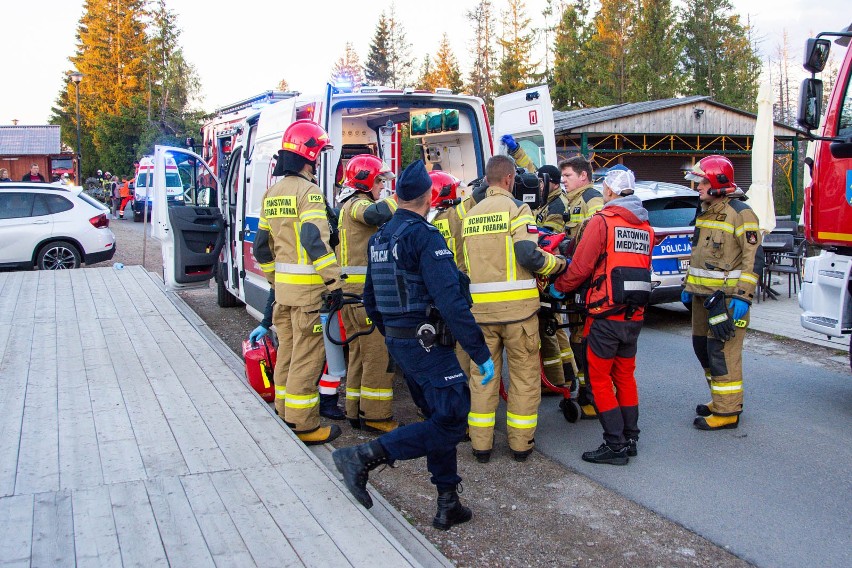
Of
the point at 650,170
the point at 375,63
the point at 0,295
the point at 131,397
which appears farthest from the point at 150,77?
the point at 131,397

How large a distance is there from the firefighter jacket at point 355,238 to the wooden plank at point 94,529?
2.38 m

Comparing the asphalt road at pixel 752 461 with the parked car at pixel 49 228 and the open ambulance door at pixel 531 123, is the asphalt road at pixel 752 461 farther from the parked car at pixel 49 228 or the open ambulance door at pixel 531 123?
the parked car at pixel 49 228

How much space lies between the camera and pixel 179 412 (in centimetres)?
509

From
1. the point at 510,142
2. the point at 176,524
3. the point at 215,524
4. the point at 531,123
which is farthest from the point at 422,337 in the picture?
the point at 531,123

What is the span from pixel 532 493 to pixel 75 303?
666 cm

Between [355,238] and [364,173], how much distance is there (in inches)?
20.1

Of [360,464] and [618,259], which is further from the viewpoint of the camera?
[618,259]

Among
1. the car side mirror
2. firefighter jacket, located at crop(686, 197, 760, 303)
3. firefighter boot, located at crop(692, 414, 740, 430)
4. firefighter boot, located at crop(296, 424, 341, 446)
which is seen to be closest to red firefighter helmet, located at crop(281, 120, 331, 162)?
firefighter boot, located at crop(296, 424, 341, 446)

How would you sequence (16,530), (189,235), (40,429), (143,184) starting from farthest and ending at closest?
(143,184) → (189,235) → (40,429) → (16,530)

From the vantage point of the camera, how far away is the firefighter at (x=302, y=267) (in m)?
5.00

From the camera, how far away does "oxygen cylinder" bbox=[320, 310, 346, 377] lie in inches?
199

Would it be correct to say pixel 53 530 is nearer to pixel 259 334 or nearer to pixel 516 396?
pixel 259 334

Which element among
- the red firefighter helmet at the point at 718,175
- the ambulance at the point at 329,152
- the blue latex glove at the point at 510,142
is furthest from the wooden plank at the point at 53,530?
the blue latex glove at the point at 510,142

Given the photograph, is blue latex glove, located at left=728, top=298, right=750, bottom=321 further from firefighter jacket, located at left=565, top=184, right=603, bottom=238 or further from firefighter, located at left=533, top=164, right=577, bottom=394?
firefighter, located at left=533, top=164, right=577, bottom=394
